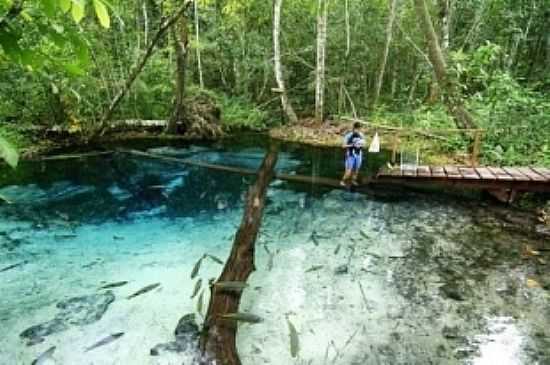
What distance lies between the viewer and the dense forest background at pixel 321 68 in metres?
→ 12.1

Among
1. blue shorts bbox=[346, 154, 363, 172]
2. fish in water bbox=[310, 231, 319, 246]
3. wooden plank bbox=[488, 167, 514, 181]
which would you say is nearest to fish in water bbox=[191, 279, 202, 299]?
fish in water bbox=[310, 231, 319, 246]

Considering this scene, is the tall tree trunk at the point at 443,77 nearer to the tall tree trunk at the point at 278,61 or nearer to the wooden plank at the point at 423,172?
the wooden plank at the point at 423,172

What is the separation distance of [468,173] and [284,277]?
4.94 m

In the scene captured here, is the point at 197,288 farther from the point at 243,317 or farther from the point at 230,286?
the point at 243,317

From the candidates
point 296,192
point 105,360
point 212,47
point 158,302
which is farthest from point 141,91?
point 105,360

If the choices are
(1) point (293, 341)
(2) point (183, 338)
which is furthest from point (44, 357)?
(1) point (293, 341)

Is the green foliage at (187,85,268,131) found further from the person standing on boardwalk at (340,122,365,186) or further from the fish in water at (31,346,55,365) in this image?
the fish in water at (31,346,55,365)

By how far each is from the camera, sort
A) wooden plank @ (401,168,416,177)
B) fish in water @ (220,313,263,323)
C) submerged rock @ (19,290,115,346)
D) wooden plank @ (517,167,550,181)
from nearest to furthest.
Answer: fish in water @ (220,313,263,323), submerged rock @ (19,290,115,346), wooden plank @ (517,167,550,181), wooden plank @ (401,168,416,177)

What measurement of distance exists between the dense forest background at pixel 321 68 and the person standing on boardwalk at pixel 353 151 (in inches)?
144

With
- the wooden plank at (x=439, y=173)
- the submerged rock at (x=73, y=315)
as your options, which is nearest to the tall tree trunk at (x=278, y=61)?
the wooden plank at (x=439, y=173)

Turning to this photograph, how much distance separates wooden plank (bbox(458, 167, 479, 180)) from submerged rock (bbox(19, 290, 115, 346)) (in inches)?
270

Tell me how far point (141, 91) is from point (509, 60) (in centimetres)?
1478

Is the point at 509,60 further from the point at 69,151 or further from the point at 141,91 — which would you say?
the point at 69,151

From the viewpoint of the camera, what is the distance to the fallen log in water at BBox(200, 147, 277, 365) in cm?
414
